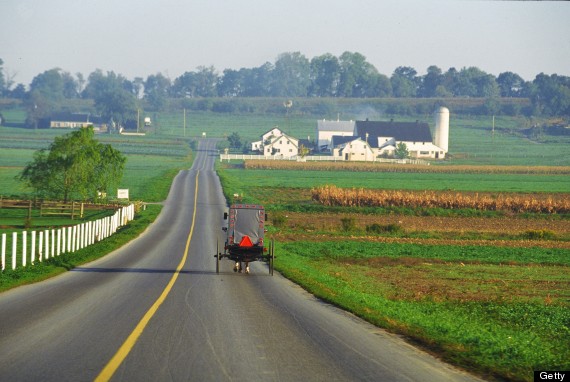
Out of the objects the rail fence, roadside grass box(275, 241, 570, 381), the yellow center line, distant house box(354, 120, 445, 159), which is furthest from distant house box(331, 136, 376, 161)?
the yellow center line

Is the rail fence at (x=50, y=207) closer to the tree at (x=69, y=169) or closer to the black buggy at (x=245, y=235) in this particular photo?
the tree at (x=69, y=169)

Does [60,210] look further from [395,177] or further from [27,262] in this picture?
[395,177]

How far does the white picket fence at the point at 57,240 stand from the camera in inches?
1231

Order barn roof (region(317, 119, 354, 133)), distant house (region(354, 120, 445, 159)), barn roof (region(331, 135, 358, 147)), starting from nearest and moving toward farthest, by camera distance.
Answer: barn roof (region(331, 135, 358, 147)), distant house (region(354, 120, 445, 159)), barn roof (region(317, 119, 354, 133))

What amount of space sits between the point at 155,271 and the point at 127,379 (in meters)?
19.8

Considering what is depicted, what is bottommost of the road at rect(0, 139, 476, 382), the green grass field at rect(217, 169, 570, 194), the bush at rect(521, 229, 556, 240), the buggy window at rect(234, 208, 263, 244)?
the bush at rect(521, 229, 556, 240)

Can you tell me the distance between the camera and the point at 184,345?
15031 millimetres

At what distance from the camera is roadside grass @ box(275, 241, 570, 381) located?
16391 millimetres

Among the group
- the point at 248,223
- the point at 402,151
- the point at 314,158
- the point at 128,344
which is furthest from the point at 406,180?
the point at 128,344

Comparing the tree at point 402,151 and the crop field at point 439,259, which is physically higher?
the tree at point 402,151

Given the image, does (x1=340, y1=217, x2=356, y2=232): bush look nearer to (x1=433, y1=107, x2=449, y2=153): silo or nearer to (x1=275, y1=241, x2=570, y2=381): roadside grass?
(x1=275, y1=241, x2=570, y2=381): roadside grass

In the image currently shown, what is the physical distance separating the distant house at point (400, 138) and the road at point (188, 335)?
150861mm

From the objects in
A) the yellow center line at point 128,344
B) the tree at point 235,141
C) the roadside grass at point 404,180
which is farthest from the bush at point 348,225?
the tree at point 235,141

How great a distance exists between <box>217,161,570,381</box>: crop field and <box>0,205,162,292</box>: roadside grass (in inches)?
326
